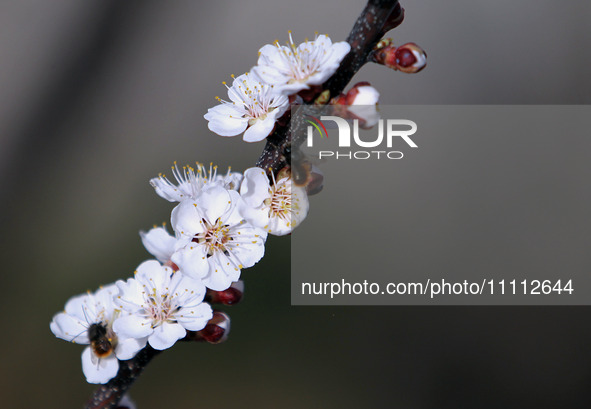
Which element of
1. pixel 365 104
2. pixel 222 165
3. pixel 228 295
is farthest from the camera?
pixel 222 165

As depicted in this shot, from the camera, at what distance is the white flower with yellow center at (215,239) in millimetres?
773

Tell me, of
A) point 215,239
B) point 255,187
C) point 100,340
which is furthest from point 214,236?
point 100,340

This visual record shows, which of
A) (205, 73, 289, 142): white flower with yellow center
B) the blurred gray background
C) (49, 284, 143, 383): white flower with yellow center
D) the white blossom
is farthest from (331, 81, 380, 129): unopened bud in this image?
the blurred gray background

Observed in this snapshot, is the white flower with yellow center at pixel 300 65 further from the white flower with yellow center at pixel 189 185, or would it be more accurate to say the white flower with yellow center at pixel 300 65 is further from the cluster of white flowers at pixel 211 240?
the white flower with yellow center at pixel 189 185

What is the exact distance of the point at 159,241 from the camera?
0.83 metres

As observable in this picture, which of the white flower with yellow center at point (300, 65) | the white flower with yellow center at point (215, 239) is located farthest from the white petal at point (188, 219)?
the white flower with yellow center at point (300, 65)

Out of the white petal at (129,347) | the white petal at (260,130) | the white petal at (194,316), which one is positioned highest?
the white petal at (260,130)

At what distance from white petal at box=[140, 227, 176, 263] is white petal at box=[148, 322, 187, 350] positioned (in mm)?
114

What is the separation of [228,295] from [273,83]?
0.32 meters

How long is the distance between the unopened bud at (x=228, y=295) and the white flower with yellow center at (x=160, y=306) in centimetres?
3

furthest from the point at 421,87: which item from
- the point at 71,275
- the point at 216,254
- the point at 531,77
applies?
the point at 216,254

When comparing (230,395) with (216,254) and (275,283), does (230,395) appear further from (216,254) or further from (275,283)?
(216,254)

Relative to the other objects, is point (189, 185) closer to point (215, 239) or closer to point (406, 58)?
point (215, 239)

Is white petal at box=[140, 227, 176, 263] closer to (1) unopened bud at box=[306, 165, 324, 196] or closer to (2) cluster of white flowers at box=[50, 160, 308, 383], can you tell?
(2) cluster of white flowers at box=[50, 160, 308, 383]
